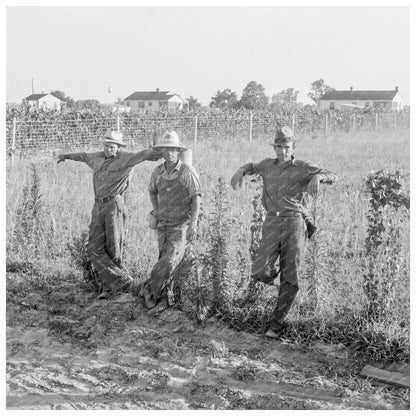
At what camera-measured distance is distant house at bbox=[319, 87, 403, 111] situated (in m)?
70.1

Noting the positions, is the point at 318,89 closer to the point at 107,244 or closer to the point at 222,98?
the point at 222,98

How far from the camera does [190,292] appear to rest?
6434mm

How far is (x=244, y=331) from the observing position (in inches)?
239

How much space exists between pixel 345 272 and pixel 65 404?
139 inches

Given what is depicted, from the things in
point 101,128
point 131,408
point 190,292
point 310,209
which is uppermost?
point 101,128

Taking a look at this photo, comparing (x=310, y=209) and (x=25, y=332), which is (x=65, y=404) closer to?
(x=25, y=332)

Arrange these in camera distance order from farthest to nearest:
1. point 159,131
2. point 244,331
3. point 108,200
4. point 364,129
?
1. point 364,129
2. point 159,131
3. point 108,200
4. point 244,331

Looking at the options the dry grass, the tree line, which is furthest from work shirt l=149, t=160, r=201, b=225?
the tree line

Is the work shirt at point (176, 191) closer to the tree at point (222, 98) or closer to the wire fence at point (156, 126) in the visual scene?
the wire fence at point (156, 126)

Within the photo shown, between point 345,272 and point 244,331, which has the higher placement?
point 345,272

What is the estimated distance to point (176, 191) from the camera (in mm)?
6480
